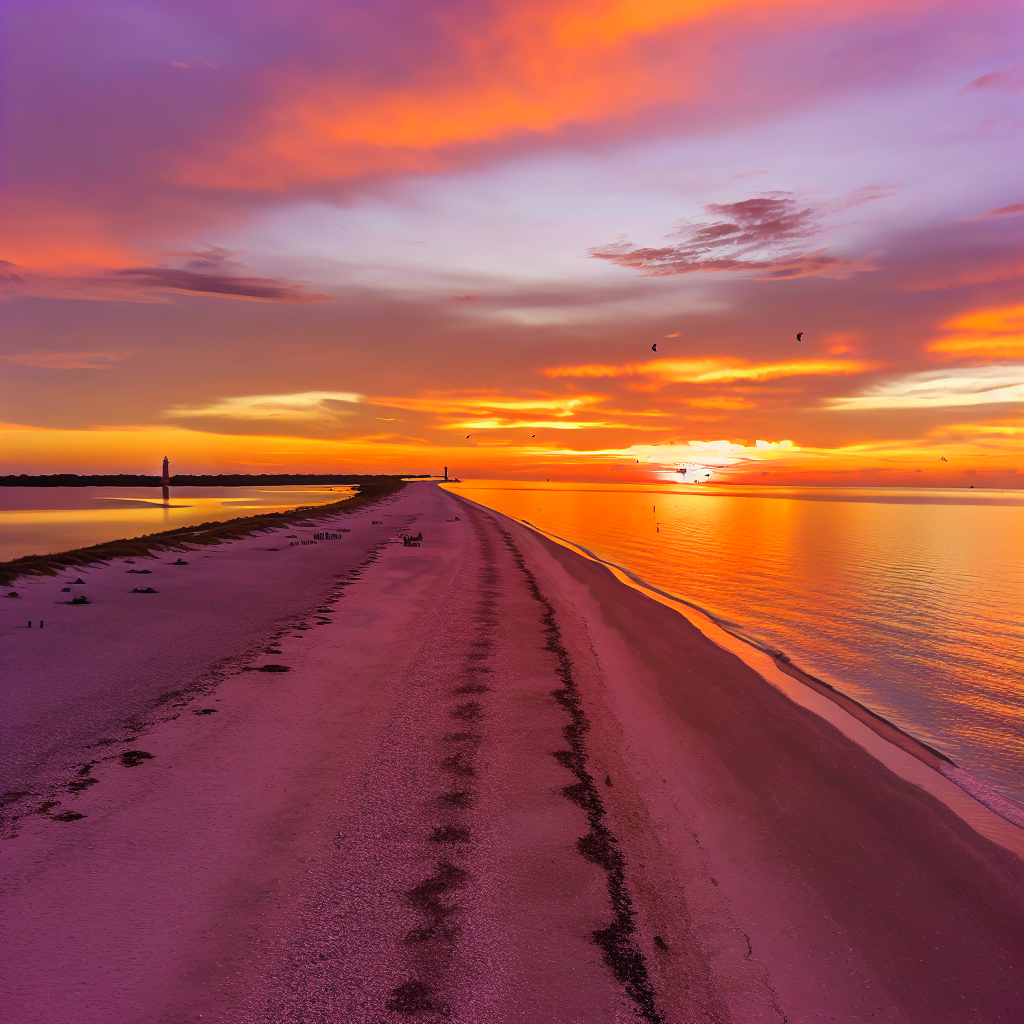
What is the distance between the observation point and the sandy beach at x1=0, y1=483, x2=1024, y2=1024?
4.16 meters

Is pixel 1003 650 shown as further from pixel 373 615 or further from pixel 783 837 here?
pixel 373 615

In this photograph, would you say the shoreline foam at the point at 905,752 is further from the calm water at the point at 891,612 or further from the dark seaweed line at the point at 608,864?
the dark seaweed line at the point at 608,864

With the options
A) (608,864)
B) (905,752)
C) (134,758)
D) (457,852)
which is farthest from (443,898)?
(905,752)

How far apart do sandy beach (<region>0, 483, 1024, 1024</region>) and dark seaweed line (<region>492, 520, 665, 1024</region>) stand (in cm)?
2

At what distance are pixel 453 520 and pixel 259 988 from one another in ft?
158

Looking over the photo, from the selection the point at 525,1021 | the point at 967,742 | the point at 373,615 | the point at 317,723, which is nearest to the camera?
the point at 525,1021

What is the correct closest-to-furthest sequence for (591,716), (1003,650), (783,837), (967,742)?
1. (783,837)
2. (591,716)
3. (967,742)
4. (1003,650)

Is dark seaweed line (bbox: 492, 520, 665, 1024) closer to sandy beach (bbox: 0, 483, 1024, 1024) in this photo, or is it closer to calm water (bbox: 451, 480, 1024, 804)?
sandy beach (bbox: 0, 483, 1024, 1024)

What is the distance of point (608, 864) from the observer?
559 cm

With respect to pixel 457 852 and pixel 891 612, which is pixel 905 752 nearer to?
pixel 457 852

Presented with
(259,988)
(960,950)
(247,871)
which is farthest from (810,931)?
(247,871)

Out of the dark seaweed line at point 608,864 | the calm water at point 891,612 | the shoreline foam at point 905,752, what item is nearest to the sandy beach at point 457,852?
the dark seaweed line at point 608,864

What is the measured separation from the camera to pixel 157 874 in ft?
16.6

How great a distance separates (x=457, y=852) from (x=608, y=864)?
1.37 metres
